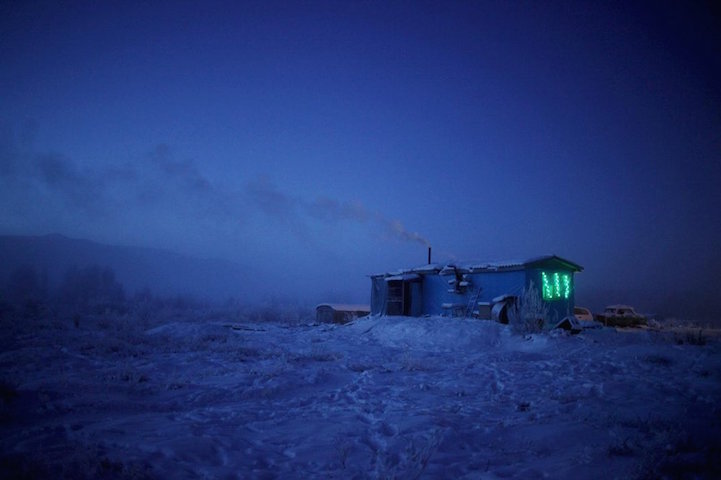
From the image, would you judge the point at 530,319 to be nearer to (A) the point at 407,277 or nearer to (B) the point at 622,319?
(A) the point at 407,277

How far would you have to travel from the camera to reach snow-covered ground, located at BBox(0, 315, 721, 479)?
3.53 metres

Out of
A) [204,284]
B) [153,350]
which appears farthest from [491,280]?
[204,284]

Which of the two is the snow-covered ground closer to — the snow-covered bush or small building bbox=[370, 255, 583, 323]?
the snow-covered bush

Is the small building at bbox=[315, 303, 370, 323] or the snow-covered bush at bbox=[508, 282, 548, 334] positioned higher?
the snow-covered bush at bbox=[508, 282, 548, 334]

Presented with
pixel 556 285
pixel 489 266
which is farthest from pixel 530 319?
pixel 556 285

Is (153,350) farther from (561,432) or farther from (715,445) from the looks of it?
(715,445)

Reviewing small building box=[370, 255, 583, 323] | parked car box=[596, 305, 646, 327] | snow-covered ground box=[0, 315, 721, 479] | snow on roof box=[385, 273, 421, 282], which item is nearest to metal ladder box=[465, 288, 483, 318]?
small building box=[370, 255, 583, 323]

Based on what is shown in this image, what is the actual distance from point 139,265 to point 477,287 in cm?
14650

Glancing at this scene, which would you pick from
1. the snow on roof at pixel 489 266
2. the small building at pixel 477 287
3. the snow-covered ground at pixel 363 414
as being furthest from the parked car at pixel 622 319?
the snow-covered ground at pixel 363 414

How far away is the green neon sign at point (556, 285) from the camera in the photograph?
18938mm

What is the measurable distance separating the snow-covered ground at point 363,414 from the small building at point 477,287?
7.48m

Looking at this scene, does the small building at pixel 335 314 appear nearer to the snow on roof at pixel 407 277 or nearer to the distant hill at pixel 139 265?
the snow on roof at pixel 407 277

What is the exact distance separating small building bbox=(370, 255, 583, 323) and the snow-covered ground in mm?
7477

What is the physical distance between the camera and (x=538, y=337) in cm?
1261
